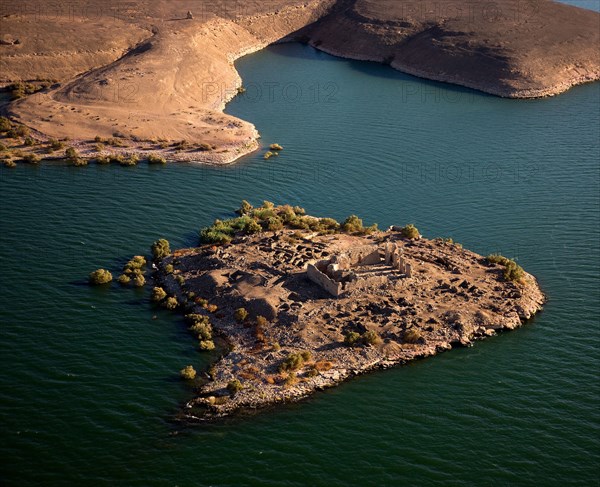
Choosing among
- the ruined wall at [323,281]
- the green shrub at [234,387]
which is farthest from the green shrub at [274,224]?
the green shrub at [234,387]

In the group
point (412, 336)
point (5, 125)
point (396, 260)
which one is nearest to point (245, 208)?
point (396, 260)

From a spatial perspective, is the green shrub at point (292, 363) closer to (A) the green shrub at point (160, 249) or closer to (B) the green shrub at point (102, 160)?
(A) the green shrub at point (160, 249)

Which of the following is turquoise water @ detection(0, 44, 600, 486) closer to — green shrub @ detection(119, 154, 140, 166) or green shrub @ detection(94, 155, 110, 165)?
green shrub @ detection(119, 154, 140, 166)

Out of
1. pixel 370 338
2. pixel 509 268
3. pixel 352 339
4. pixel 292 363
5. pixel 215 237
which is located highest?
pixel 509 268

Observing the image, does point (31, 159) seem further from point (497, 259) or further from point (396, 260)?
point (497, 259)

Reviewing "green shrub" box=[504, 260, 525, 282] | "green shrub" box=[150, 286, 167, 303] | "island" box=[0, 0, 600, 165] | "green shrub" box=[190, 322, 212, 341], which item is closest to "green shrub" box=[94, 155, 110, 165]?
"island" box=[0, 0, 600, 165]
